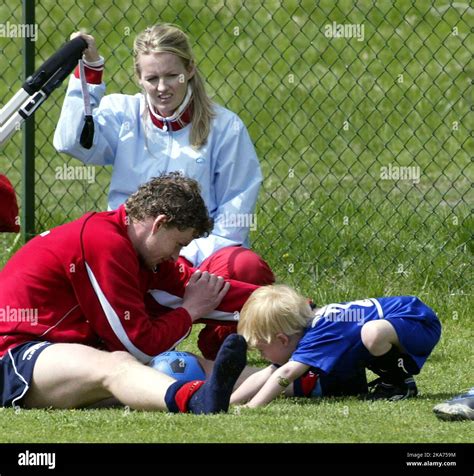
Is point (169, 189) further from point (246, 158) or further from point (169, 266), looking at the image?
point (246, 158)

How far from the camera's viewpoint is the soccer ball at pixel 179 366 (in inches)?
193

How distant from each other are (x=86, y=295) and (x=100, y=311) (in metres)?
0.08

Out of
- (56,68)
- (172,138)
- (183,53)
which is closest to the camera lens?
(56,68)

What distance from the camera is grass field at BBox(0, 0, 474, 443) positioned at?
426cm

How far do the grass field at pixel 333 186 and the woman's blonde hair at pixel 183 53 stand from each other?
1.19m

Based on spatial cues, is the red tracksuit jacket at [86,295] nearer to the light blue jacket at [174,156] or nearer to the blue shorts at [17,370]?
the blue shorts at [17,370]

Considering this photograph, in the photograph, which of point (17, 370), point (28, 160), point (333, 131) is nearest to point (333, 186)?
point (333, 131)

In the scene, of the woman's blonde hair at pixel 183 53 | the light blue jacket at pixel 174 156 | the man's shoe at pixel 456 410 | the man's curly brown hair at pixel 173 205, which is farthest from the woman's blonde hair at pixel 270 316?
the woman's blonde hair at pixel 183 53

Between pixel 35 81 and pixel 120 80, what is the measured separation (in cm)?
602

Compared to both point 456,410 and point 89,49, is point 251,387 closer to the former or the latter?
point 456,410

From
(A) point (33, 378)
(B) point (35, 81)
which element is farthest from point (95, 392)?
(B) point (35, 81)

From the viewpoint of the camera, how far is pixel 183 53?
5.58 metres

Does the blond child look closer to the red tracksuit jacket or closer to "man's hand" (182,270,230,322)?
"man's hand" (182,270,230,322)

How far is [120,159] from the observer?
567 cm
